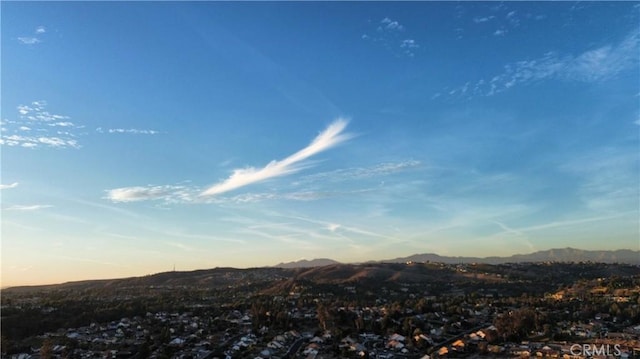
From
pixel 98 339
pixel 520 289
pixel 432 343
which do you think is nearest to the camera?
pixel 432 343

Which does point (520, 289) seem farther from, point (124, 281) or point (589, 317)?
point (124, 281)

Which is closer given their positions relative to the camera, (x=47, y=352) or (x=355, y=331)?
(x=47, y=352)

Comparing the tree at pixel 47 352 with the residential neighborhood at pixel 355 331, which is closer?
the tree at pixel 47 352

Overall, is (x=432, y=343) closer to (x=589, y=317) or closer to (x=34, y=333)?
(x=589, y=317)

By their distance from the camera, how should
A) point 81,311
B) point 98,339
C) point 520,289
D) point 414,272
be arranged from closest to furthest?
point 98,339, point 81,311, point 520,289, point 414,272

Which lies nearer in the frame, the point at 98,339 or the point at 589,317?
the point at 98,339

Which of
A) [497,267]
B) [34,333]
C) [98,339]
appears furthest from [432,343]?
[497,267]

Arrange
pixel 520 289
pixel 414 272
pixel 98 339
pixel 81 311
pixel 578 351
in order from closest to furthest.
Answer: pixel 578 351
pixel 98 339
pixel 81 311
pixel 520 289
pixel 414 272

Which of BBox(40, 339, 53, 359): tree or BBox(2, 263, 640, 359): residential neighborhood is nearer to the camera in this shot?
BBox(40, 339, 53, 359): tree

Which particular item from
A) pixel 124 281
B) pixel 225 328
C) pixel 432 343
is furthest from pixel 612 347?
pixel 124 281
